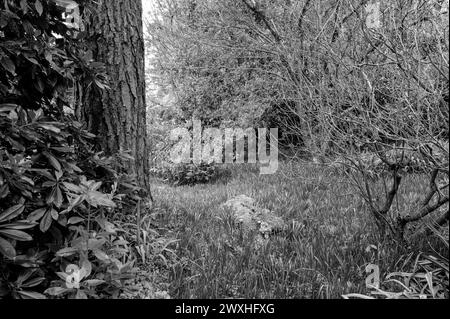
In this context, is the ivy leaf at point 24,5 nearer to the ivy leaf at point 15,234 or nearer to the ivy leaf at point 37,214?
the ivy leaf at point 37,214

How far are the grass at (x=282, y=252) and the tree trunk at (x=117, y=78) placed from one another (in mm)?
851

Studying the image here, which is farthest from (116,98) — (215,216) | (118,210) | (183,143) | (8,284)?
(183,143)

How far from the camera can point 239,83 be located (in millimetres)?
8156

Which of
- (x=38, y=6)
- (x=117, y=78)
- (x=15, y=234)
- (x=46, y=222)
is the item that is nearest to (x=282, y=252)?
(x=46, y=222)

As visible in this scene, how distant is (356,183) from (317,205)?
4.13ft

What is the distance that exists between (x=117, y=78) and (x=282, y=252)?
7.08 ft

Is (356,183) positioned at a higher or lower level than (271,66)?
lower

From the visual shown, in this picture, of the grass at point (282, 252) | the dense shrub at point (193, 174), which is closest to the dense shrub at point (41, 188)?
the grass at point (282, 252)

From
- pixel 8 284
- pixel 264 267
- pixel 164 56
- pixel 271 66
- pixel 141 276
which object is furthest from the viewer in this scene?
pixel 164 56

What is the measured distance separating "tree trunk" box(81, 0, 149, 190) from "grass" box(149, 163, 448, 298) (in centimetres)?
85

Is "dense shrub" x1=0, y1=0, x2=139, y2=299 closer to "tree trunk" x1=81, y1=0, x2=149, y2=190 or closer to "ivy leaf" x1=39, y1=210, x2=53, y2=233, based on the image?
"ivy leaf" x1=39, y1=210, x2=53, y2=233

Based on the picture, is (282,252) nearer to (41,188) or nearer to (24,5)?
(41,188)

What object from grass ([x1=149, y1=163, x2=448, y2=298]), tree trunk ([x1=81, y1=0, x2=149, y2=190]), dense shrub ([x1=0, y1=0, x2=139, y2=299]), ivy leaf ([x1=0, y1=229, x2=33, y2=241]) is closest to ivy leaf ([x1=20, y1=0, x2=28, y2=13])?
dense shrub ([x1=0, y1=0, x2=139, y2=299])

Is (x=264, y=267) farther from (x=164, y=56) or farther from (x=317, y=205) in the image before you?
(x=164, y=56)
